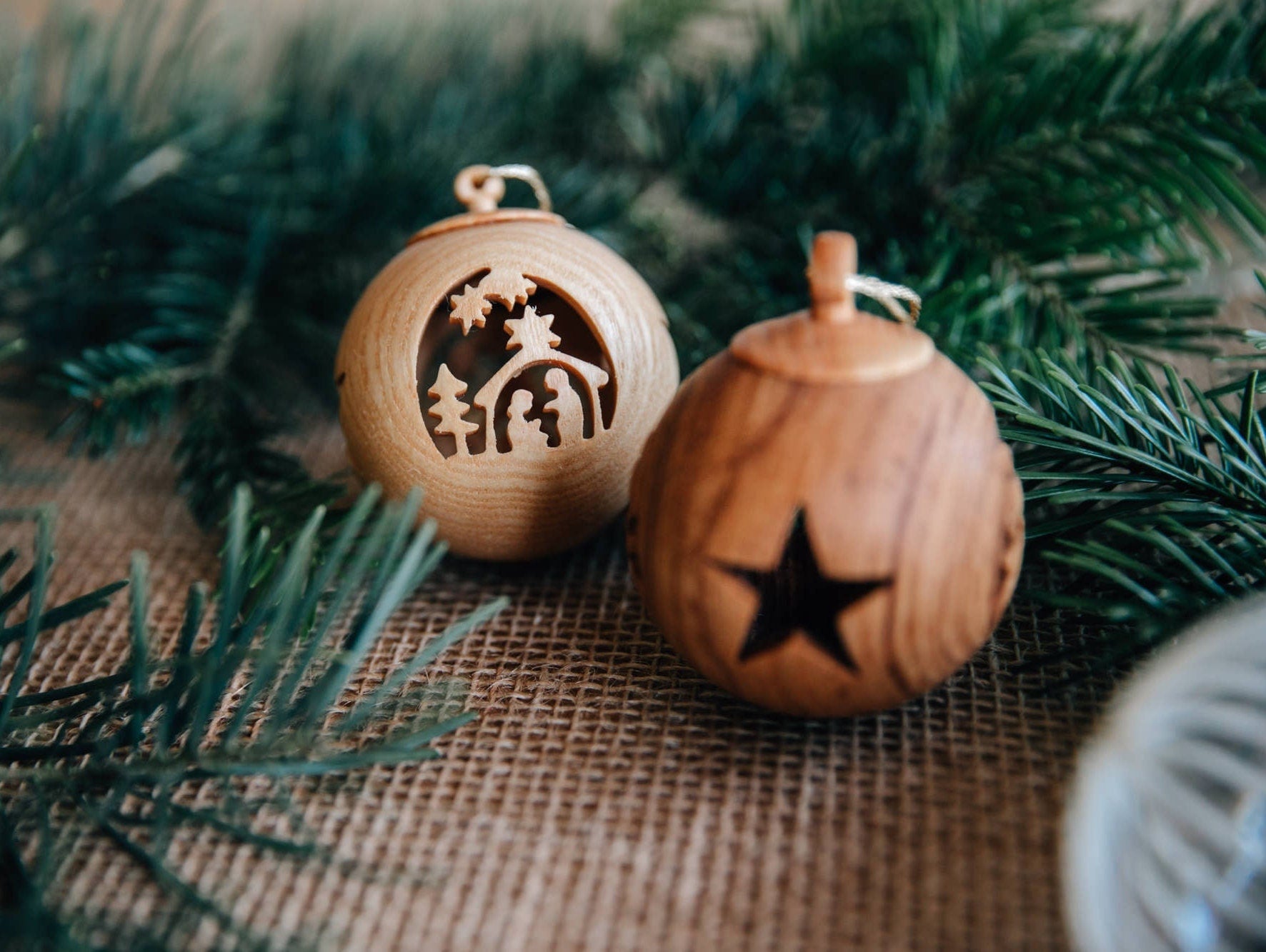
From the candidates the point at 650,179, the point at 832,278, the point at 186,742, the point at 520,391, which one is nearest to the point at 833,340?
the point at 832,278

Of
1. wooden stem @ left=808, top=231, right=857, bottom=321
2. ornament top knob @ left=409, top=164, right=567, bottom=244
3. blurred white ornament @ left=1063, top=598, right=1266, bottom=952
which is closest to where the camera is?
blurred white ornament @ left=1063, top=598, right=1266, bottom=952

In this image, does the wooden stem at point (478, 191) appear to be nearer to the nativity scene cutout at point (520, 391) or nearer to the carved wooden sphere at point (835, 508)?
the nativity scene cutout at point (520, 391)

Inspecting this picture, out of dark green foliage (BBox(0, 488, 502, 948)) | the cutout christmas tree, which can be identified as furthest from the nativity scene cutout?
dark green foliage (BBox(0, 488, 502, 948))

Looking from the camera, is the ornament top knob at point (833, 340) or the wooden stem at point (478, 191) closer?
the ornament top knob at point (833, 340)

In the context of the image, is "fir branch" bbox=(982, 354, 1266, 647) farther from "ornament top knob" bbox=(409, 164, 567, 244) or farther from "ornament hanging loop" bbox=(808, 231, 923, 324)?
"ornament top knob" bbox=(409, 164, 567, 244)

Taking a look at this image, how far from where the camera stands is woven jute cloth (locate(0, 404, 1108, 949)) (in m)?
0.36

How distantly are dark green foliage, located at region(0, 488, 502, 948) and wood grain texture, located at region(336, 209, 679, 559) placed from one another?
90 millimetres

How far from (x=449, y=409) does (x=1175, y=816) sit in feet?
1.17

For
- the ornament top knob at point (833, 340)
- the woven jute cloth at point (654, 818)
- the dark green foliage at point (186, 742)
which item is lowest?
the woven jute cloth at point (654, 818)

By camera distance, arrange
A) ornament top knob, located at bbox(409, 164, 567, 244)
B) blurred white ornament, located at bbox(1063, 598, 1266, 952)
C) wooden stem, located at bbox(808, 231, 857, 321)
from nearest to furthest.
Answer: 1. blurred white ornament, located at bbox(1063, 598, 1266, 952)
2. wooden stem, located at bbox(808, 231, 857, 321)
3. ornament top knob, located at bbox(409, 164, 567, 244)

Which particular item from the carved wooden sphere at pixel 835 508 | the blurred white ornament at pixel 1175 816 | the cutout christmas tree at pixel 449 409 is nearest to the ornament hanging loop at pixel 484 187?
the cutout christmas tree at pixel 449 409

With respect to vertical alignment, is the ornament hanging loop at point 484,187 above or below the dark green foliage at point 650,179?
above

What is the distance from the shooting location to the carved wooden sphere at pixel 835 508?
0.36 metres

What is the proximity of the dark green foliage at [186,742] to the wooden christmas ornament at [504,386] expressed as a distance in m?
0.09
